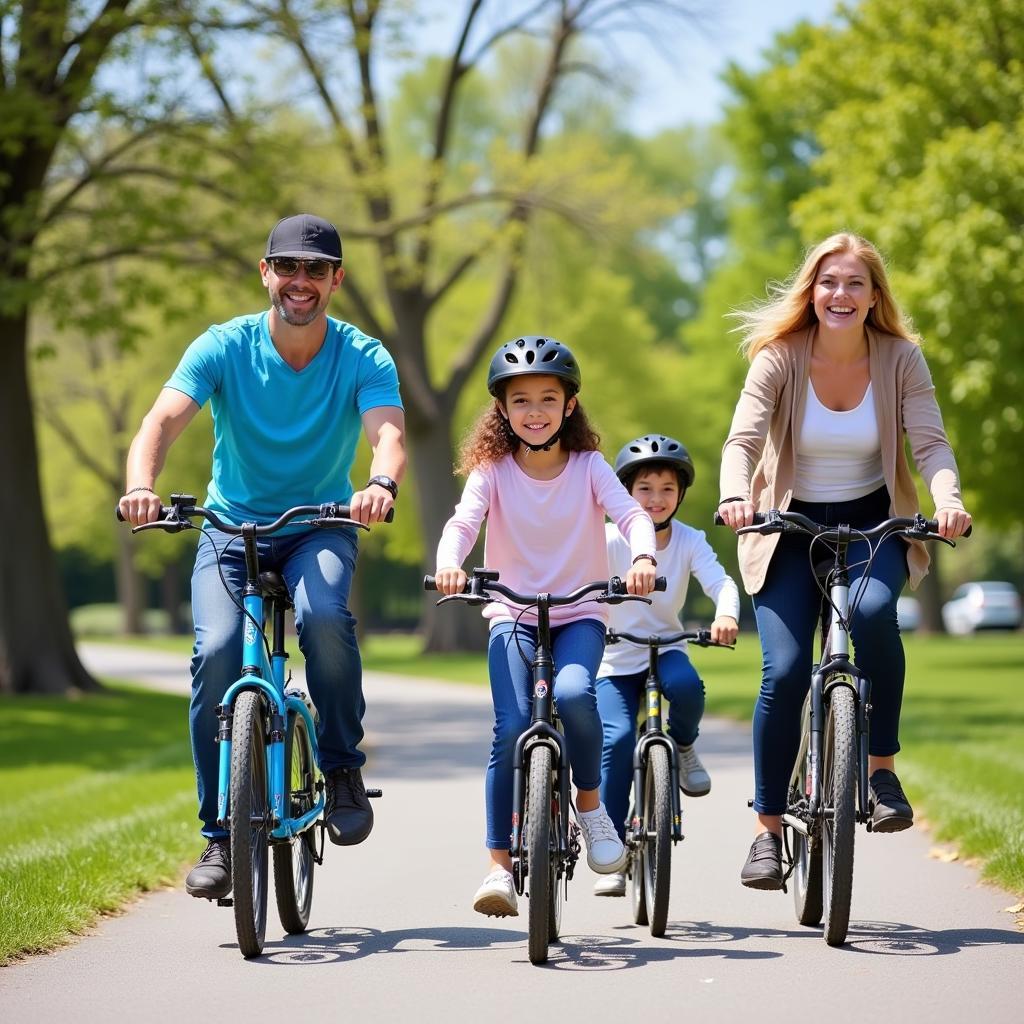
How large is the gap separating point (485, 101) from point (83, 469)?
15.5m

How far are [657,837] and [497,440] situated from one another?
4.68ft

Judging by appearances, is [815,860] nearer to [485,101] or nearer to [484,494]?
[484,494]

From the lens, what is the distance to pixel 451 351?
4506cm

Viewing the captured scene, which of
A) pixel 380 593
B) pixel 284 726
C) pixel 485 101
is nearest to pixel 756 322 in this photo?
pixel 284 726

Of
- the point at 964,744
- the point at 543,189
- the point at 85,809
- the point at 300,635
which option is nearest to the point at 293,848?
the point at 300,635

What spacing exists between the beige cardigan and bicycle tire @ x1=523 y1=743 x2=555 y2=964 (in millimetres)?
1105

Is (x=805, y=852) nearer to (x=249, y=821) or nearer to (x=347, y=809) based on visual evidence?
(x=347, y=809)

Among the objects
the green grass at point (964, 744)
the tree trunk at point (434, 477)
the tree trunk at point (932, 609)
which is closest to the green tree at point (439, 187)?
the tree trunk at point (434, 477)

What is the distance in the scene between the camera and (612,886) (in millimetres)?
6281

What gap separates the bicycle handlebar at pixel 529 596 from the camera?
5711 millimetres

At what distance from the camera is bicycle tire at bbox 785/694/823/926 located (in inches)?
237

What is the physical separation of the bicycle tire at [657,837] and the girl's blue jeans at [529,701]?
Answer: 0.26 metres

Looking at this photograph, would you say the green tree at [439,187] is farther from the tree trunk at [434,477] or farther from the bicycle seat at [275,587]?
→ the bicycle seat at [275,587]

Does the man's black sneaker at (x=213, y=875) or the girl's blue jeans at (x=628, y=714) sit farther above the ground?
the girl's blue jeans at (x=628, y=714)
